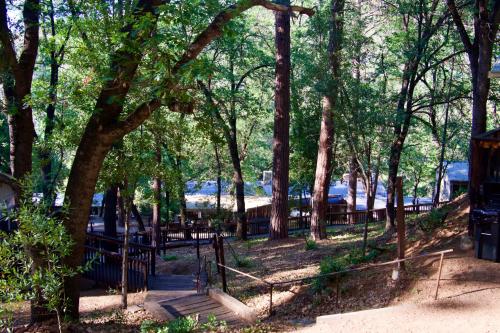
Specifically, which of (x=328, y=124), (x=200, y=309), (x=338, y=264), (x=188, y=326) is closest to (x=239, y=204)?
(x=328, y=124)

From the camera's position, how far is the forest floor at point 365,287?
29.5 ft

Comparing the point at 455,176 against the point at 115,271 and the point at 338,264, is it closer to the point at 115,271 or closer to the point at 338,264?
the point at 338,264

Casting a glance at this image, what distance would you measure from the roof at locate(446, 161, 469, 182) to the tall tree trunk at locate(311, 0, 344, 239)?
20207mm

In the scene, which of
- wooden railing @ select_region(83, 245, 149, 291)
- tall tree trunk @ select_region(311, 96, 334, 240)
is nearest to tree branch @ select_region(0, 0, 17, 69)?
wooden railing @ select_region(83, 245, 149, 291)

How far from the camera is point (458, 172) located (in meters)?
36.1

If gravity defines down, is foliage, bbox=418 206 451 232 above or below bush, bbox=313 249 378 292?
above

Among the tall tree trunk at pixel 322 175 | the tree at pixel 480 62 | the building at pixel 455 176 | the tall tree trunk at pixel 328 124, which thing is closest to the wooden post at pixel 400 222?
the tree at pixel 480 62

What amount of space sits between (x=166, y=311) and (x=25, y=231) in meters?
4.44

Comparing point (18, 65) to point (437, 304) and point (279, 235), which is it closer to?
point (437, 304)

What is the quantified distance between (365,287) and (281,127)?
32.4ft

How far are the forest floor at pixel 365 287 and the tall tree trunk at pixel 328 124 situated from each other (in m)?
2.90

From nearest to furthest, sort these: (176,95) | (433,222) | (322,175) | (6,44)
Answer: (176,95) < (6,44) < (433,222) < (322,175)

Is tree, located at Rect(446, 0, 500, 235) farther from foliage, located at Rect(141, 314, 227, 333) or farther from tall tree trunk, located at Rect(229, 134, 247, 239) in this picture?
tall tree trunk, located at Rect(229, 134, 247, 239)

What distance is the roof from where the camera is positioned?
35.0 meters
